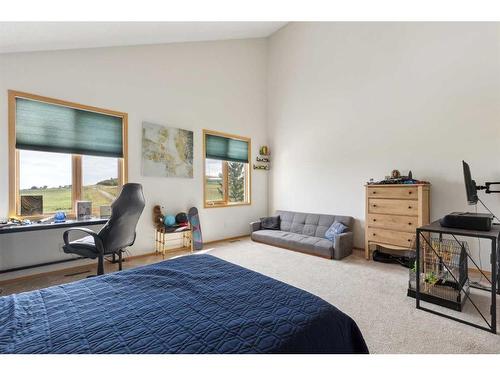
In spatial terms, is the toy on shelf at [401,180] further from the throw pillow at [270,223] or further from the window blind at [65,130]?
the window blind at [65,130]

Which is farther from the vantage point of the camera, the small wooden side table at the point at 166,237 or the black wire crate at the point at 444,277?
the small wooden side table at the point at 166,237

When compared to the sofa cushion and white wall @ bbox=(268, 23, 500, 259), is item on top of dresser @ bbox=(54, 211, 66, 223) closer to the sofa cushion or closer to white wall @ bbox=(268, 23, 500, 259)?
the sofa cushion

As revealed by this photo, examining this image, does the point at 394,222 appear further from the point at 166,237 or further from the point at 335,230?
the point at 166,237

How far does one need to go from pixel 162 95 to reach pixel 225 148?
1599mm

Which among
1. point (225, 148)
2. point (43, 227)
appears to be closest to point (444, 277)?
point (225, 148)

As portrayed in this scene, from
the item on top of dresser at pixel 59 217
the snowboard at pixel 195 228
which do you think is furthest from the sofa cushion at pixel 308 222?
the item on top of dresser at pixel 59 217

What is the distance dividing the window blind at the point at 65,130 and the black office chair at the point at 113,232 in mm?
1317

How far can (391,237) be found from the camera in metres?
3.56

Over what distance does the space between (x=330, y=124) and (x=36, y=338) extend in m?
4.89

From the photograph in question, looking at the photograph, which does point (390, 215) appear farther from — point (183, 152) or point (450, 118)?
point (183, 152)

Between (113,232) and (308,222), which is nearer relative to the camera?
Result: (113,232)

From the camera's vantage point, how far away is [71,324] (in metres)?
0.95

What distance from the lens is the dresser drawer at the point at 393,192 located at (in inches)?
133

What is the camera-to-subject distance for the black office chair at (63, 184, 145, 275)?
256cm
